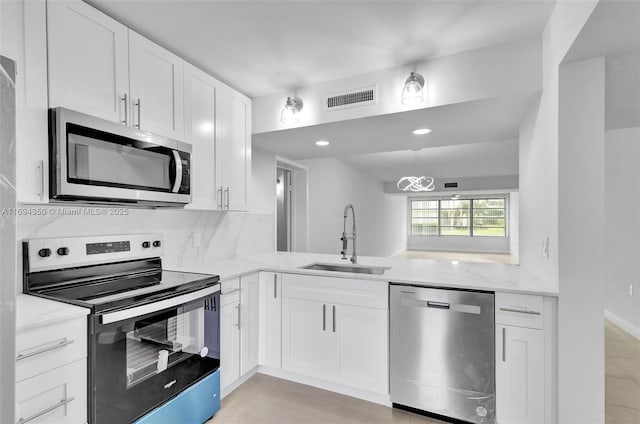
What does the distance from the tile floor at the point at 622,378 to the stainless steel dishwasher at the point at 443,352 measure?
943 millimetres

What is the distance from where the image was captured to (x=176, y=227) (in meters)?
2.35

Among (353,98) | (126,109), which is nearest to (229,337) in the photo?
(126,109)

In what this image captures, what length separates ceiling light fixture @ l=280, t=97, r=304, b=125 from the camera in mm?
2541

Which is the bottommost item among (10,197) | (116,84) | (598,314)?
(598,314)

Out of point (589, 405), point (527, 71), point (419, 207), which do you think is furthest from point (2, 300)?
point (419, 207)

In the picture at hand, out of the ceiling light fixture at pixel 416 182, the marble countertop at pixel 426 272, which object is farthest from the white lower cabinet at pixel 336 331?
the ceiling light fixture at pixel 416 182

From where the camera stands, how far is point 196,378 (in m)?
1.79

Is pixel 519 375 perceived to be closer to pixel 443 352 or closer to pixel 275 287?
pixel 443 352

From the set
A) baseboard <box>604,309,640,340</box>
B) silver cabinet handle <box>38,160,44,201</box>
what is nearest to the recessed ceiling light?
silver cabinet handle <box>38,160,44,201</box>

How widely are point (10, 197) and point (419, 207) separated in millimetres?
12748

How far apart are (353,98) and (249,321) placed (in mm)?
1913

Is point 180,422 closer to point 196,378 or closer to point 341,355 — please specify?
point 196,378

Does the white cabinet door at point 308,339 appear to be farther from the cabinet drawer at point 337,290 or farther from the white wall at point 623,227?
the white wall at point 623,227

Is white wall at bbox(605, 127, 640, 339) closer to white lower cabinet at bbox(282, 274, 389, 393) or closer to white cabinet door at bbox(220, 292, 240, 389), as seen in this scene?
white lower cabinet at bbox(282, 274, 389, 393)
